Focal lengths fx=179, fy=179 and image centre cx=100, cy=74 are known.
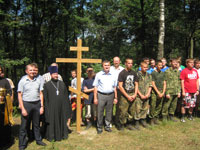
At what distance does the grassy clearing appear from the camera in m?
4.26

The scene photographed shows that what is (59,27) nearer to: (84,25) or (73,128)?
(84,25)

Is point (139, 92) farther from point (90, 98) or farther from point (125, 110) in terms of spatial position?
point (90, 98)

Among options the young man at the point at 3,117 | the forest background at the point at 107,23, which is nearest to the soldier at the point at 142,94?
the young man at the point at 3,117

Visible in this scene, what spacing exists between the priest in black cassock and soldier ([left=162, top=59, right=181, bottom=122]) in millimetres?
3276

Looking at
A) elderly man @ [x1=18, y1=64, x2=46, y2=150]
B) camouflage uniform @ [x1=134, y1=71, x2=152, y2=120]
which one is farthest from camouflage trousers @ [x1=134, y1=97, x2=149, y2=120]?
elderly man @ [x1=18, y1=64, x2=46, y2=150]

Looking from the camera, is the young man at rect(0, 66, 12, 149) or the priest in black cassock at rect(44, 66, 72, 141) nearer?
the young man at rect(0, 66, 12, 149)

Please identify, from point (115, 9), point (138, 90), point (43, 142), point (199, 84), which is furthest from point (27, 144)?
point (115, 9)

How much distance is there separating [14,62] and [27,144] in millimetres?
4782

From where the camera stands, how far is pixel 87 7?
21172 millimetres

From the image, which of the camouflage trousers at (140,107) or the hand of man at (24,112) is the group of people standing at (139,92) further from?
the hand of man at (24,112)

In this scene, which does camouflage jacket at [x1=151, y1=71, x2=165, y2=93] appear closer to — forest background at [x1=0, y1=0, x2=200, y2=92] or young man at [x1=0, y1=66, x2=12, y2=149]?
young man at [x1=0, y1=66, x2=12, y2=149]

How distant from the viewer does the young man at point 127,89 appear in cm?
507

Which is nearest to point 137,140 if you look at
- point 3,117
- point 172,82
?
point 172,82

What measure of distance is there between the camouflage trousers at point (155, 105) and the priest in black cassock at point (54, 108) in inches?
108
